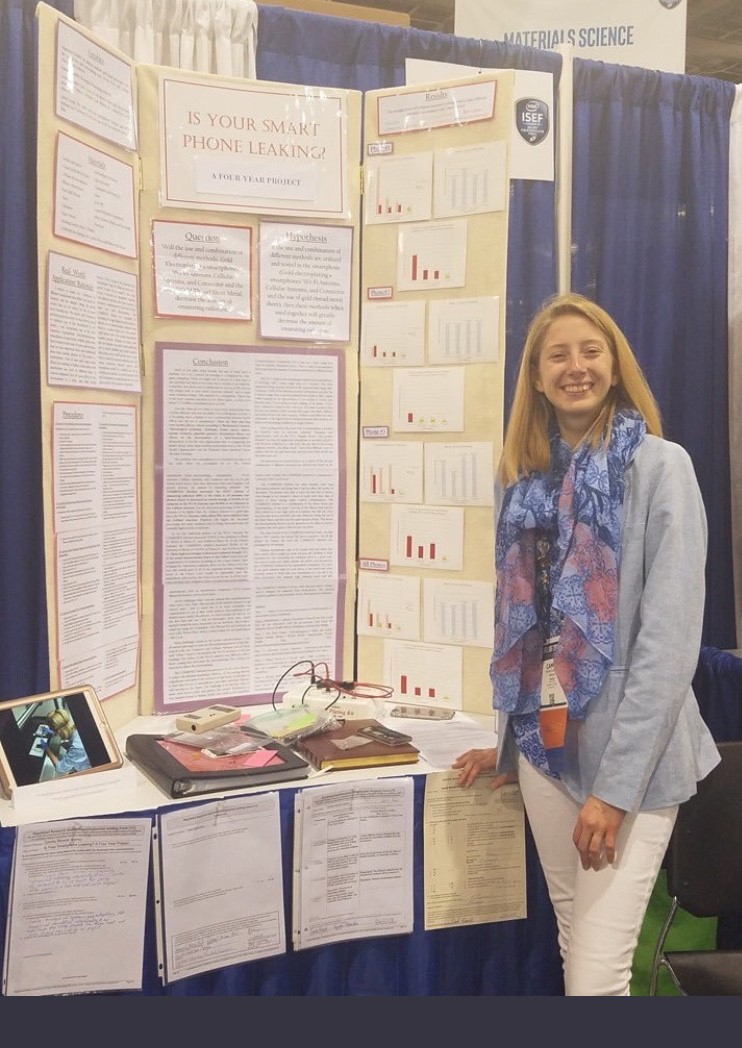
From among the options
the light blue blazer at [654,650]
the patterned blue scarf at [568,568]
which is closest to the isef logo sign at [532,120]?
the patterned blue scarf at [568,568]

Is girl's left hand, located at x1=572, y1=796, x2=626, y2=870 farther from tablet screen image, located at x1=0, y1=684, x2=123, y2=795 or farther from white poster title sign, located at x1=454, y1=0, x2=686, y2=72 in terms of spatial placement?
white poster title sign, located at x1=454, y1=0, x2=686, y2=72

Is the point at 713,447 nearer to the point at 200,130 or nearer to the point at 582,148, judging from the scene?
the point at 582,148

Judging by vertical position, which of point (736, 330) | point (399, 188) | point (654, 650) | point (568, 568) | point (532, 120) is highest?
point (532, 120)

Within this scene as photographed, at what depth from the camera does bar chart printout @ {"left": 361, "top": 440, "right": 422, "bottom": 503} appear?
2.20 m

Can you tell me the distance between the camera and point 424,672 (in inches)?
88.2

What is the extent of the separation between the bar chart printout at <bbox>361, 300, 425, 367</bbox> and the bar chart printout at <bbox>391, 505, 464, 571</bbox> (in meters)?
0.38

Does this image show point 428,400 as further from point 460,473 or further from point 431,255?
point 431,255

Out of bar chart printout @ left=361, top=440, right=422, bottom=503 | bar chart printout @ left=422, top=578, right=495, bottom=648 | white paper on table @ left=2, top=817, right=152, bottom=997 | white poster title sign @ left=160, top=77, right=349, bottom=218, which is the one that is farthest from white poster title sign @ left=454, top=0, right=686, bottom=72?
white paper on table @ left=2, top=817, right=152, bottom=997

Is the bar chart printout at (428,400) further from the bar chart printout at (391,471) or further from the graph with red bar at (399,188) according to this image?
the graph with red bar at (399,188)

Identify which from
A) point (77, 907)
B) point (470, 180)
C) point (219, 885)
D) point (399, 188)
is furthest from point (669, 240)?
point (77, 907)

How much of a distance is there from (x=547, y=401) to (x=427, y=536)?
65 cm

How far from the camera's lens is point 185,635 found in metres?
2.16

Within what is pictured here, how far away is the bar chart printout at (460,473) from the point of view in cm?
214

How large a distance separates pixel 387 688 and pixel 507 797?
0.47m
